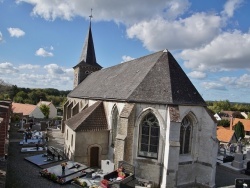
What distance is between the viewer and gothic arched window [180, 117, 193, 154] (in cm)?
Result: 1878

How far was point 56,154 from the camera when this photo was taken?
23188mm

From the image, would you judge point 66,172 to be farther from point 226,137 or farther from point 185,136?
point 226,137

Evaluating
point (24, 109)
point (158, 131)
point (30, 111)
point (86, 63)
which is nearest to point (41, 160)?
point (158, 131)

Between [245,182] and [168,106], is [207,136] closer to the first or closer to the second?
[168,106]

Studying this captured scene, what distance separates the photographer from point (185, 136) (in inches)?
748

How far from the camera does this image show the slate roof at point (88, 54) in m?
41.7

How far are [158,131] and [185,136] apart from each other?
2.45 metres

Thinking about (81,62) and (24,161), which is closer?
(24,161)

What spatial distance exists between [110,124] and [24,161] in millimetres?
8439

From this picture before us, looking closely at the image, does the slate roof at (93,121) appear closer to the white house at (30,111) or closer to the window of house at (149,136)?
the window of house at (149,136)

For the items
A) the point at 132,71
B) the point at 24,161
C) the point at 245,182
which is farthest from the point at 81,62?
the point at 245,182

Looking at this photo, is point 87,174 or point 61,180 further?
point 87,174

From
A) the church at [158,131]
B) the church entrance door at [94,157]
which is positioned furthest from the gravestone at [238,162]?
the church entrance door at [94,157]

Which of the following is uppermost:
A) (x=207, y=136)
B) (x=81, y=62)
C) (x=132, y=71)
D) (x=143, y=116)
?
(x=81, y=62)
